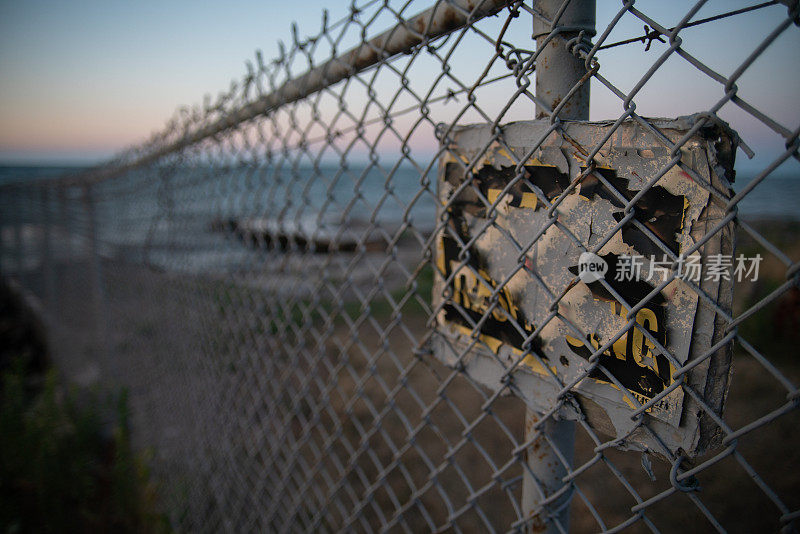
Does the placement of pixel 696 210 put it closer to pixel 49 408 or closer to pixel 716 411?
pixel 716 411

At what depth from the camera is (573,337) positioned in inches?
30.9

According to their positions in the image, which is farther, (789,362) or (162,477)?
(789,362)

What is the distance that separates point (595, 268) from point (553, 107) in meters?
0.30

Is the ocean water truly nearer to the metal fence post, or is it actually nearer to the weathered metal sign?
the weathered metal sign

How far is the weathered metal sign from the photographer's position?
0.64 meters

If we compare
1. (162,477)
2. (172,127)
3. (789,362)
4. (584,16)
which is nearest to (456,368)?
(584,16)

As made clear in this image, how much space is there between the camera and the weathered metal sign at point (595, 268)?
25.0 inches

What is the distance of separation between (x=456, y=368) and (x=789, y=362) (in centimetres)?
436

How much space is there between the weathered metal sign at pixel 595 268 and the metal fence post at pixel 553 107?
0.06m

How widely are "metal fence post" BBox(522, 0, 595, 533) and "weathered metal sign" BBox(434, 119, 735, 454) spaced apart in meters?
0.06

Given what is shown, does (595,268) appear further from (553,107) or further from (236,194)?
(236,194)

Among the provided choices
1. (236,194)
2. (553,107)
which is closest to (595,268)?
(553,107)

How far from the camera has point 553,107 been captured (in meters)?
0.80

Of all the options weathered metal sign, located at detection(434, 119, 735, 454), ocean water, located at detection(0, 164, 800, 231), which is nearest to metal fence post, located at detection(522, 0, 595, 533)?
weathered metal sign, located at detection(434, 119, 735, 454)
